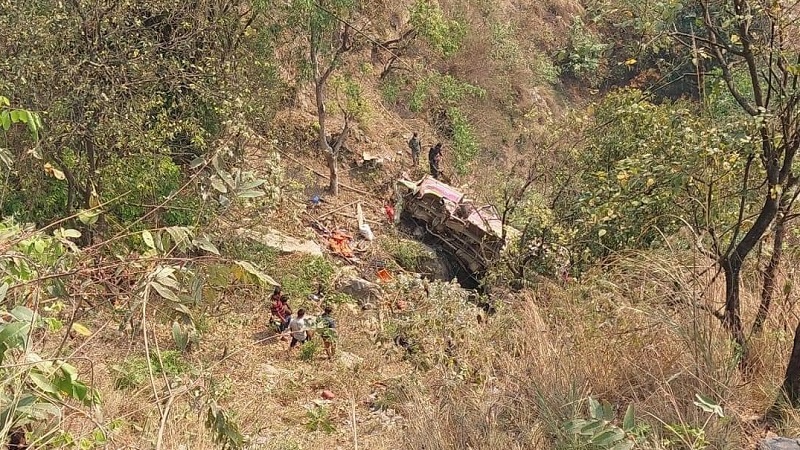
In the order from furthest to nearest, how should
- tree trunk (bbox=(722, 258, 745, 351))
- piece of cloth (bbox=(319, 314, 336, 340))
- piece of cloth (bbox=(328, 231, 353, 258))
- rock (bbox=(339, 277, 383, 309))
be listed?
1. piece of cloth (bbox=(328, 231, 353, 258))
2. rock (bbox=(339, 277, 383, 309))
3. piece of cloth (bbox=(319, 314, 336, 340))
4. tree trunk (bbox=(722, 258, 745, 351))

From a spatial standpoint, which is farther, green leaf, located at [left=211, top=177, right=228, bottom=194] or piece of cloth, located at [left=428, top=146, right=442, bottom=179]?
piece of cloth, located at [left=428, top=146, right=442, bottom=179]

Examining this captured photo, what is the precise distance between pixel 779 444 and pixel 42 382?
2.49m

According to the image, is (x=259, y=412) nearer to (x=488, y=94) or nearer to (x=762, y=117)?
(x=762, y=117)

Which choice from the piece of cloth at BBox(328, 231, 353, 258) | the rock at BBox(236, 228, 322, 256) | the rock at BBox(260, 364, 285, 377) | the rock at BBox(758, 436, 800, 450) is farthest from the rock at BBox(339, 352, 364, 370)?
the rock at BBox(758, 436, 800, 450)

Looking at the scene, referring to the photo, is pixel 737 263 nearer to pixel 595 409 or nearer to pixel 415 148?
pixel 595 409

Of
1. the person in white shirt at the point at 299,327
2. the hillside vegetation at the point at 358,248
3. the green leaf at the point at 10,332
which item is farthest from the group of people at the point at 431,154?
the green leaf at the point at 10,332

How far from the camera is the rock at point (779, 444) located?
231cm

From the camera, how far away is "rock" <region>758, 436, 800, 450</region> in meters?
2.31

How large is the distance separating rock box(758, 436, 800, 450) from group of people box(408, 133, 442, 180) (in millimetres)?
12082

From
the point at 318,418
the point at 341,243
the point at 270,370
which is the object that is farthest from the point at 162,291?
the point at 341,243

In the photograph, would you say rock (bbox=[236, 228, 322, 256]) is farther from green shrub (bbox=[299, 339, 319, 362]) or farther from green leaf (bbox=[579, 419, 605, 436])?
green leaf (bbox=[579, 419, 605, 436])

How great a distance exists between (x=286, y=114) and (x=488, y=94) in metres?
6.96

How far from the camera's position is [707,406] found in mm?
2064

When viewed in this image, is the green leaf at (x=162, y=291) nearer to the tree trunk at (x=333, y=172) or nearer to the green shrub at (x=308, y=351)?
the green shrub at (x=308, y=351)
